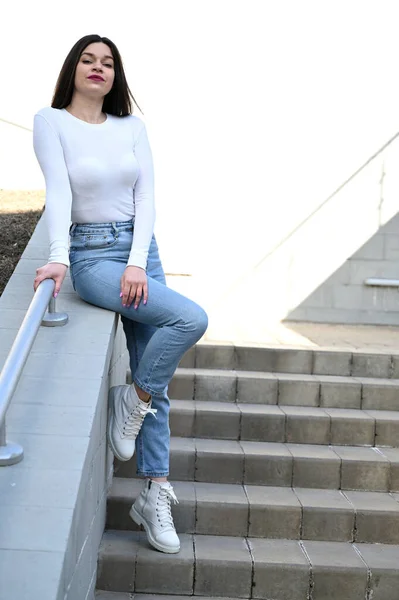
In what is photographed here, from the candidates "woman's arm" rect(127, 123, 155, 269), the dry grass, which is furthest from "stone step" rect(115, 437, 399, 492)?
the dry grass

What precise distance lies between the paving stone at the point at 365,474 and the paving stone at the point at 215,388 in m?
0.68

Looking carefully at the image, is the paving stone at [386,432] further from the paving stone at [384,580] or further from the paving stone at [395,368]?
the paving stone at [384,580]

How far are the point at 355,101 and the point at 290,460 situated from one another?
3206mm

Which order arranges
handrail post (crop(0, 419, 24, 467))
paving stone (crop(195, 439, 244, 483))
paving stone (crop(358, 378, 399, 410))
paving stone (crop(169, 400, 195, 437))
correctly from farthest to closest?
paving stone (crop(358, 378, 399, 410))
paving stone (crop(169, 400, 195, 437))
paving stone (crop(195, 439, 244, 483))
handrail post (crop(0, 419, 24, 467))

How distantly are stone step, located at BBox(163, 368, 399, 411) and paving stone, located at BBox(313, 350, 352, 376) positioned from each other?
219mm

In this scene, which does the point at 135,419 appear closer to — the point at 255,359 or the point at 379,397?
the point at 255,359

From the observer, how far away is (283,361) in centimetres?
405

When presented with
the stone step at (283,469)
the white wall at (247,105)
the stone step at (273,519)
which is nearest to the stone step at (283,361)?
the stone step at (283,469)

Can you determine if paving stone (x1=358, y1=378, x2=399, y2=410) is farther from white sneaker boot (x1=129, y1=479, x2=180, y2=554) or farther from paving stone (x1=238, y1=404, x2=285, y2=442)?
white sneaker boot (x1=129, y1=479, x2=180, y2=554)

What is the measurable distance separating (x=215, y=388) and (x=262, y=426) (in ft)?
1.13

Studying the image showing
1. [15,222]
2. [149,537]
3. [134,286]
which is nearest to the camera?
[134,286]

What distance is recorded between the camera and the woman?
266 centimetres

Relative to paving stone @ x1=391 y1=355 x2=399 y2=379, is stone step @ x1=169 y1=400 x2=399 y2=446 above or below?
below

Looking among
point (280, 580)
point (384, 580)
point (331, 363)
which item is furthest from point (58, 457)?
point (331, 363)
